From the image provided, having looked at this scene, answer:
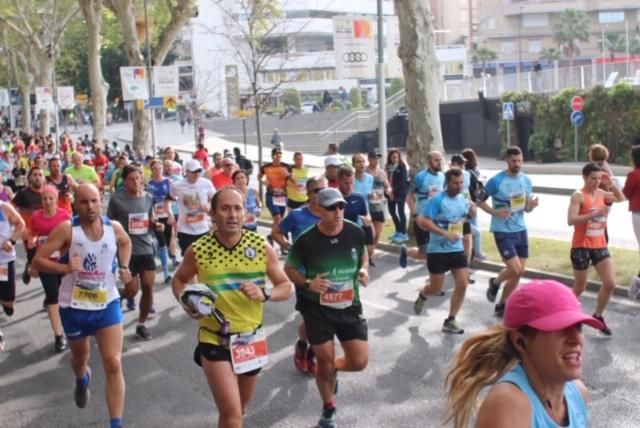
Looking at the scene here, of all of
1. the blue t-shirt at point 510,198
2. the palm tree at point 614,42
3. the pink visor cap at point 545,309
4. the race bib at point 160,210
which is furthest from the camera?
the palm tree at point 614,42

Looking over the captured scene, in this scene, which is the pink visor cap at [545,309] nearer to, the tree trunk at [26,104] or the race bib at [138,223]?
the race bib at [138,223]

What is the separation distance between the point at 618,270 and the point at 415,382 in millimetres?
5216

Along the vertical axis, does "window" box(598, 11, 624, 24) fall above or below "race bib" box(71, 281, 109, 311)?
above

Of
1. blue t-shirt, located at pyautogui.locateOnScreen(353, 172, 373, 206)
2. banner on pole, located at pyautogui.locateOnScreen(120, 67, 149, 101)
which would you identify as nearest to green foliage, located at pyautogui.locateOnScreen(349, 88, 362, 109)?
banner on pole, located at pyautogui.locateOnScreen(120, 67, 149, 101)

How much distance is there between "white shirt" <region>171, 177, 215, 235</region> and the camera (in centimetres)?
1224

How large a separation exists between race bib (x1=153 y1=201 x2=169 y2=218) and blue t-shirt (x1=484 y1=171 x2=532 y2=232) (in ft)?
16.3

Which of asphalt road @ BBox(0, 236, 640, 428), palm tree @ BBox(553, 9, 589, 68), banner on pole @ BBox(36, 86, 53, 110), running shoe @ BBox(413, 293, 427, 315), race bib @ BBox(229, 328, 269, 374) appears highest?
palm tree @ BBox(553, 9, 589, 68)

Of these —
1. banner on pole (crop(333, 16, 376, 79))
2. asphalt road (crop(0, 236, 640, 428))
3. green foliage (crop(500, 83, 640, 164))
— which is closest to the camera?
asphalt road (crop(0, 236, 640, 428))

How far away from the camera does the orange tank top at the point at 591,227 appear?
927 cm

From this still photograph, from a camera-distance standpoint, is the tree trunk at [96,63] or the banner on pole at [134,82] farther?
the tree trunk at [96,63]

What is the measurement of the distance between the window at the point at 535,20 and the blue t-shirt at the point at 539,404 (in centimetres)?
10380

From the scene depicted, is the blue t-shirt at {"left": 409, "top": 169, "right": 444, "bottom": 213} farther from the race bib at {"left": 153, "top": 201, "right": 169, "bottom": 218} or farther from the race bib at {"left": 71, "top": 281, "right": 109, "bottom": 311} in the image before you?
the race bib at {"left": 71, "top": 281, "right": 109, "bottom": 311}

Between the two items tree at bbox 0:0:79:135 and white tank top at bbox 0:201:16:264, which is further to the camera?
tree at bbox 0:0:79:135

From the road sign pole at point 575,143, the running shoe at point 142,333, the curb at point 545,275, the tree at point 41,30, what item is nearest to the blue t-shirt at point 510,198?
the curb at point 545,275
